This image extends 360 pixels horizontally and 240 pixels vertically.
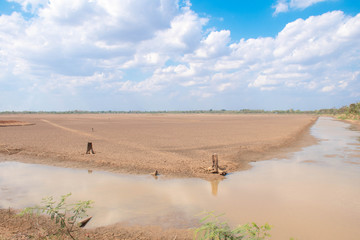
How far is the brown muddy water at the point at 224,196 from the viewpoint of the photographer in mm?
6676

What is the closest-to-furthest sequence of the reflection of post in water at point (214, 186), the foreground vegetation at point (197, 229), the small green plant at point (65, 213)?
the foreground vegetation at point (197, 229) → the small green plant at point (65, 213) → the reflection of post in water at point (214, 186)

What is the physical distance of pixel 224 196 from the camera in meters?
8.72

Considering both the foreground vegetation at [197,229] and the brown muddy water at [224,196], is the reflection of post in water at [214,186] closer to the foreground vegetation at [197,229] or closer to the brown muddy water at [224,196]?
the brown muddy water at [224,196]

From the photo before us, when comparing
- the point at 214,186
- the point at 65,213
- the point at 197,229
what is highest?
the point at 197,229

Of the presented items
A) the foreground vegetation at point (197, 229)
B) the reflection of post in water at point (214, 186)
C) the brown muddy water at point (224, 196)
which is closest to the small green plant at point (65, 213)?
the foreground vegetation at point (197, 229)

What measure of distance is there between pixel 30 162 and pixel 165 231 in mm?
12304

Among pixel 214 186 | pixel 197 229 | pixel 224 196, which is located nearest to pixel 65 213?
pixel 197 229

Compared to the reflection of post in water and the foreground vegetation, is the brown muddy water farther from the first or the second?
the foreground vegetation

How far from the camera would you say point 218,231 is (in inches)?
149

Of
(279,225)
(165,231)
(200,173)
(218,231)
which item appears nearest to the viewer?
(218,231)

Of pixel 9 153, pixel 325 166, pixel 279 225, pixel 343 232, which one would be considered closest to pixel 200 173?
pixel 279 225

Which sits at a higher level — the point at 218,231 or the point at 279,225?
the point at 218,231

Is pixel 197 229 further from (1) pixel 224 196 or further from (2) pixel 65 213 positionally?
(1) pixel 224 196

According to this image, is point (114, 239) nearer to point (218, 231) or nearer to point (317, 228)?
point (218, 231)
